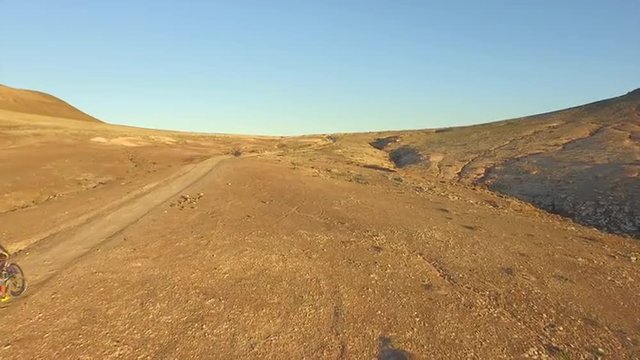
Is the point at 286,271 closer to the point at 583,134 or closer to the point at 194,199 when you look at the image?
the point at 194,199

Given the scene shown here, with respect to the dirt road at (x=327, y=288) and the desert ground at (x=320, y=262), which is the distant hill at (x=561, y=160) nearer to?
the desert ground at (x=320, y=262)

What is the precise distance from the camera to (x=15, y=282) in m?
15.9

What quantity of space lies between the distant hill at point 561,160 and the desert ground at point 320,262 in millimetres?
276

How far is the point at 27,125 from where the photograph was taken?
250ft

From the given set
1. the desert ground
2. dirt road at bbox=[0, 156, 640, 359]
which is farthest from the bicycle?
dirt road at bbox=[0, 156, 640, 359]

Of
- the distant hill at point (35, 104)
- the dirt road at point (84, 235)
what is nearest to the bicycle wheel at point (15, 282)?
the dirt road at point (84, 235)

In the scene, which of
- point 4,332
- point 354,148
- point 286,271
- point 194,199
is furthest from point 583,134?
point 4,332

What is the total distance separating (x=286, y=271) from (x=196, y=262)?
358 cm

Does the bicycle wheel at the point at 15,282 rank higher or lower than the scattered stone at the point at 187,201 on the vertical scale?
lower

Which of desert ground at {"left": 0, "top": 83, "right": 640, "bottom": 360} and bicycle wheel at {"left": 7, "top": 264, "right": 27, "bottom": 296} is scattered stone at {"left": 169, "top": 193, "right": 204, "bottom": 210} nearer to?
desert ground at {"left": 0, "top": 83, "right": 640, "bottom": 360}

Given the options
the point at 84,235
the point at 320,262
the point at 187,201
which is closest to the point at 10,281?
the point at 84,235

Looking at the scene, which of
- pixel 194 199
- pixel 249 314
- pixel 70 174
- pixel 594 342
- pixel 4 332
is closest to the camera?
pixel 4 332

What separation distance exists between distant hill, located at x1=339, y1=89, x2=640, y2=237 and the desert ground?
0.90 feet

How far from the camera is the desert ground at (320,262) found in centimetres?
1391
